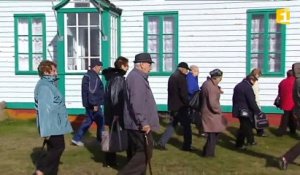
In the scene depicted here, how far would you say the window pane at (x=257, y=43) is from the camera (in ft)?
49.2

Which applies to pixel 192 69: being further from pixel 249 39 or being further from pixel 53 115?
pixel 53 115

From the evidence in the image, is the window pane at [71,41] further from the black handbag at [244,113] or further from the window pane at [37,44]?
the black handbag at [244,113]

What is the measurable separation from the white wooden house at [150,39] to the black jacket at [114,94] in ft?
16.2

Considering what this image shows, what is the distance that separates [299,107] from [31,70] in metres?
9.08

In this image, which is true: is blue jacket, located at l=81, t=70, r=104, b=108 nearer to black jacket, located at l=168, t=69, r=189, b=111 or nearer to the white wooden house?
black jacket, located at l=168, t=69, r=189, b=111

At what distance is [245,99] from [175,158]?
192 cm

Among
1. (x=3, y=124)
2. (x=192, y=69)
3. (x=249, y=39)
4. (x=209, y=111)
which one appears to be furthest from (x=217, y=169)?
(x=3, y=124)

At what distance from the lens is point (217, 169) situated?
9352mm

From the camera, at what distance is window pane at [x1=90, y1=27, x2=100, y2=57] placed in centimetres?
1488

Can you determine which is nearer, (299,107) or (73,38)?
(299,107)

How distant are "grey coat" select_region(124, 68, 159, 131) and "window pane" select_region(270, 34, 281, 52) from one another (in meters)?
7.83

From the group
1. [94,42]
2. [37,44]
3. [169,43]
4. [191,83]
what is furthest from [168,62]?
[37,44]

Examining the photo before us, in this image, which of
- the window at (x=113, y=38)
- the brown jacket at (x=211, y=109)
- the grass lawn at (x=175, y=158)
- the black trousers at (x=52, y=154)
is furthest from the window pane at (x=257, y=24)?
the black trousers at (x=52, y=154)

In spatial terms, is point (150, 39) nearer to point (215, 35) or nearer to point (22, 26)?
point (215, 35)
